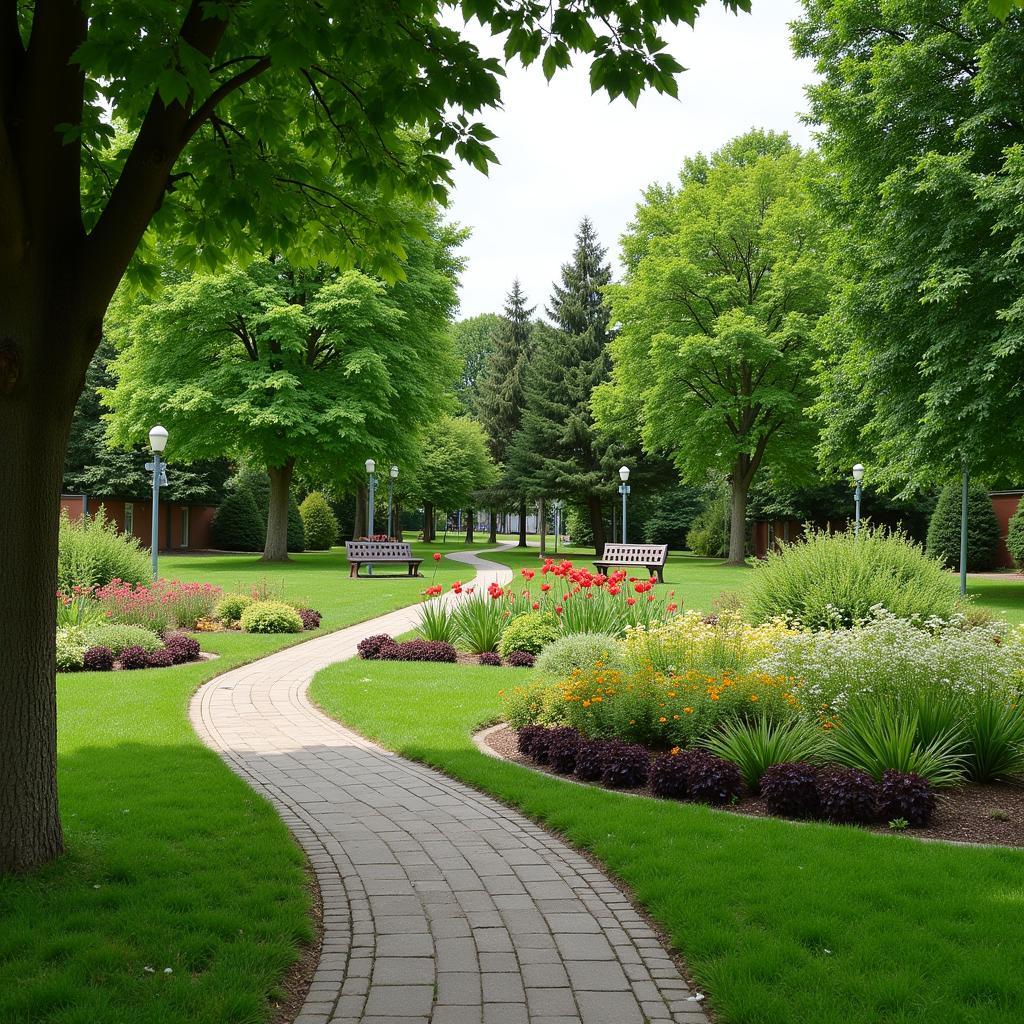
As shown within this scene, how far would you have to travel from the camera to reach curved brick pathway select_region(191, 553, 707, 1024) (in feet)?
10.5

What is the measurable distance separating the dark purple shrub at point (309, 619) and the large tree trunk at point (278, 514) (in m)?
17.3

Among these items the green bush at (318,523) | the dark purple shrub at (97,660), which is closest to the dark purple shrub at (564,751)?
the dark purple shrub at (97,660)

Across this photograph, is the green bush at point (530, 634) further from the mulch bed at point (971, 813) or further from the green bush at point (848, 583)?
the mulch bed at point (971, 813)

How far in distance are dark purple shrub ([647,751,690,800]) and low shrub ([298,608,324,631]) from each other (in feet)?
31.6

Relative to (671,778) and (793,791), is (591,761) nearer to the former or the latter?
(671,778)

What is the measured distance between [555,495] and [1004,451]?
23.5 m

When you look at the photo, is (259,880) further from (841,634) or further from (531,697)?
(841,634)

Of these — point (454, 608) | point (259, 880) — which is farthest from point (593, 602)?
point (259, 880)

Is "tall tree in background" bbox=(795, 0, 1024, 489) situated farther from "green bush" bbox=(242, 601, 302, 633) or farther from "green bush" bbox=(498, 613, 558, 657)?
"green bush" bbox=(242, 601, 302, 633)

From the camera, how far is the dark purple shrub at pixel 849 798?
5316mm

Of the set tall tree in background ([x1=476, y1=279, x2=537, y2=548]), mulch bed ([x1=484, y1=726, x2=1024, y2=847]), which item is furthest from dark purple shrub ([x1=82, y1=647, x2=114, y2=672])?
tall tree in background ([x1=476, y1=279, x2=537, y2=548])

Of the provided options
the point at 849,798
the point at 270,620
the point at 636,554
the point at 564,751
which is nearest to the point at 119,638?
the point at 270,620

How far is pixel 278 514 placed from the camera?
32.3m

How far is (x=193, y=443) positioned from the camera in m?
29.4
